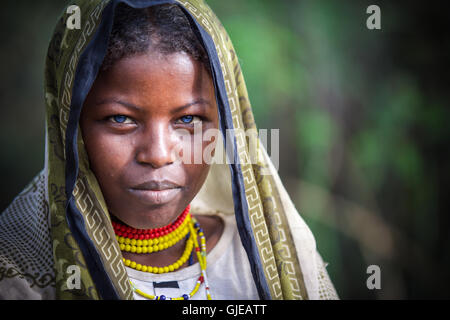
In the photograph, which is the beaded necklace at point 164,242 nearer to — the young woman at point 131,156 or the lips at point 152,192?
the young woman at point 131,156

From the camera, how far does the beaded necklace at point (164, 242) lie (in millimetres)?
941

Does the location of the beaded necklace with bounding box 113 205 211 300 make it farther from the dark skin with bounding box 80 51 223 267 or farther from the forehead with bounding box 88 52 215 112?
the forehead with bounding box 88 52 215 112

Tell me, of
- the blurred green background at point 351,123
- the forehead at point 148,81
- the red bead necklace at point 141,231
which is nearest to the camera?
the forehead at point 148,81

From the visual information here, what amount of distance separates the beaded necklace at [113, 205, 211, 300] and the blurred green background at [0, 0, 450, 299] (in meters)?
1.11

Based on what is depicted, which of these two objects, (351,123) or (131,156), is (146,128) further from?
(351,123)

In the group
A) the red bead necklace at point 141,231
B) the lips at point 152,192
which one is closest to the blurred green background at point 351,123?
the red bead necklace at point 141,231

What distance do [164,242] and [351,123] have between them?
4.54 feet

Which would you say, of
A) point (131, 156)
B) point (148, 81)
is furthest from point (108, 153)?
point (148, 81)

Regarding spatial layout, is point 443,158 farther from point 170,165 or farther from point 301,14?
point 170,165

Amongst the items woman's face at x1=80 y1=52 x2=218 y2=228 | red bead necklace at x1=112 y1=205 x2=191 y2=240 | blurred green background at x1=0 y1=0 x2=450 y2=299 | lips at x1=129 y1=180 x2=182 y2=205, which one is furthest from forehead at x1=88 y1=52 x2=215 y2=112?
blurred green background at x1=0 y1=0 x2=450 y2=299

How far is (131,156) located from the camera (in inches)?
32.1

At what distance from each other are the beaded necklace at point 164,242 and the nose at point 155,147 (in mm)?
236

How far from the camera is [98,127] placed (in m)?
0.83

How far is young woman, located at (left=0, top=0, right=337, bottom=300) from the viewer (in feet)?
2.59
